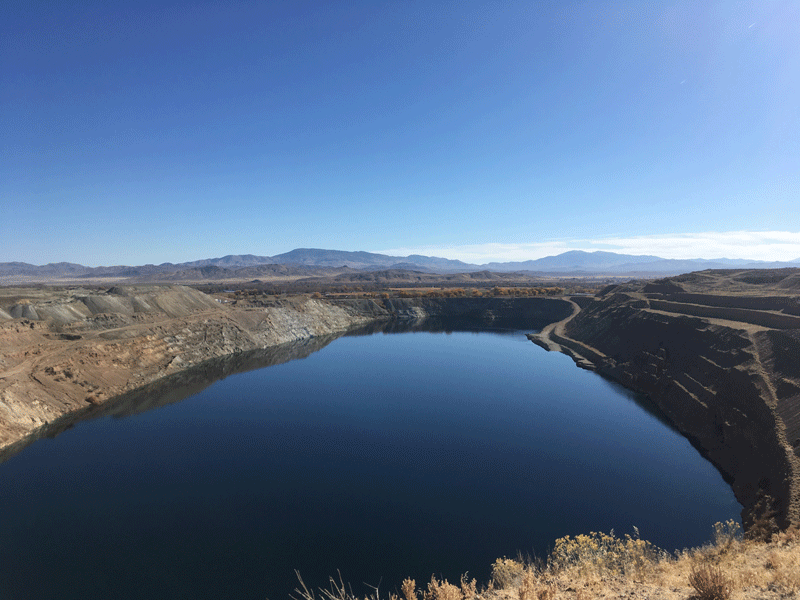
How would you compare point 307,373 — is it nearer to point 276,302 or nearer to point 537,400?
point 537,400

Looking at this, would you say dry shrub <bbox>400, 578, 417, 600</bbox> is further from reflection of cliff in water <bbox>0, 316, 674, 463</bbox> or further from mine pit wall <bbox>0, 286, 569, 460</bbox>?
mine pit wall <bbox>0, 286, 569, 460</bbox>

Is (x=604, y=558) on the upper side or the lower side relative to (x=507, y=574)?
lower

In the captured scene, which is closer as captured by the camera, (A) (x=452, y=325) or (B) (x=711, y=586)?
(B) (x=711, y=586)

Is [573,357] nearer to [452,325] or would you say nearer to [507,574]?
[452,325]

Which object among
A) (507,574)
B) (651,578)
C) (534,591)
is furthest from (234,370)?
(651,578)

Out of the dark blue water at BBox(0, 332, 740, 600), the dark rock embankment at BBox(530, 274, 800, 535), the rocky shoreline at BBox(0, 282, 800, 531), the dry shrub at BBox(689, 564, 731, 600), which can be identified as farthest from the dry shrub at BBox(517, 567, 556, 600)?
the rocky shoreline at BBox(0, 282, 800, 531)

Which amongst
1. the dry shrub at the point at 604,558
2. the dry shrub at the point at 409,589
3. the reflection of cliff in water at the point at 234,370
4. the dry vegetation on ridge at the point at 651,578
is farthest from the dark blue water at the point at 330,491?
the dry shrub at the point at 409,589

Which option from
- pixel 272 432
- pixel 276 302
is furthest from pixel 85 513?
pixel 276 302

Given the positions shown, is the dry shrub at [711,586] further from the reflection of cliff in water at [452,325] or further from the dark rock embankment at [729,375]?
the reflection of cliff in water at [452,325]
